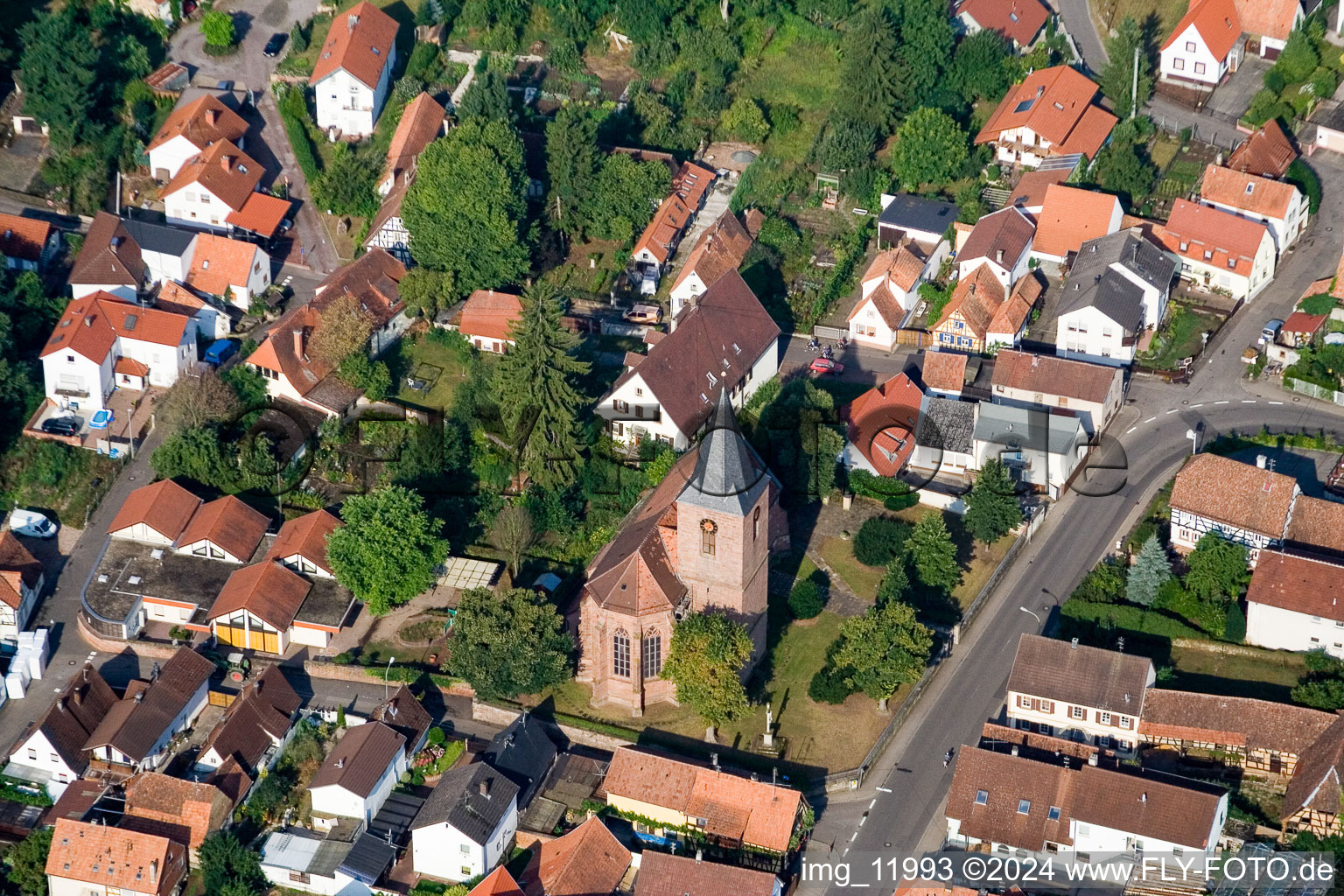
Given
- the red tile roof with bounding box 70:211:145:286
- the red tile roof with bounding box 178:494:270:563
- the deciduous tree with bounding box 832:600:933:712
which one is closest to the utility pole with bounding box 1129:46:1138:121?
the deciduous tree with bounding box 832:600:933:712

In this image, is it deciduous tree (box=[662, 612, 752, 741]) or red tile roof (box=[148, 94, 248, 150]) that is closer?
deciduous tree (box=[662, 612, 752, 741])

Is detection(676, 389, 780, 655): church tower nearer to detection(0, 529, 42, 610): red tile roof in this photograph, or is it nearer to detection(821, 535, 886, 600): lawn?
detection(821, 535, 886, 600): lawn

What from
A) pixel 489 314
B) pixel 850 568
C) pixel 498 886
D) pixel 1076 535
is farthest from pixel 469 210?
pixel 498 886

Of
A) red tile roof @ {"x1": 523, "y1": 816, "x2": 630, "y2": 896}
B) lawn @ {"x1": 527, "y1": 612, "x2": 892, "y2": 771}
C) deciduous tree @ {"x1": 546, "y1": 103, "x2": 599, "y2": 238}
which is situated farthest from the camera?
deciduous tree @ {"x1": 546, "y1": 103, "x2": 599, "y2": 238}

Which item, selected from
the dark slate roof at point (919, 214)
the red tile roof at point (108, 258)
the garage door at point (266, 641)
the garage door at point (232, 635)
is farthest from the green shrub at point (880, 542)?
the red tile roof at point (108, 258)

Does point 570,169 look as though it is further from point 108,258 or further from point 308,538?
point 308,538

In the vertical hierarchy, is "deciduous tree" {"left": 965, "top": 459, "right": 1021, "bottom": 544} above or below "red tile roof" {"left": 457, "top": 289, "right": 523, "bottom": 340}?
below

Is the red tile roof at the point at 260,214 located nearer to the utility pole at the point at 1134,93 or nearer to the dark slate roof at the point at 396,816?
the dark slate roof at the point at 396,816
